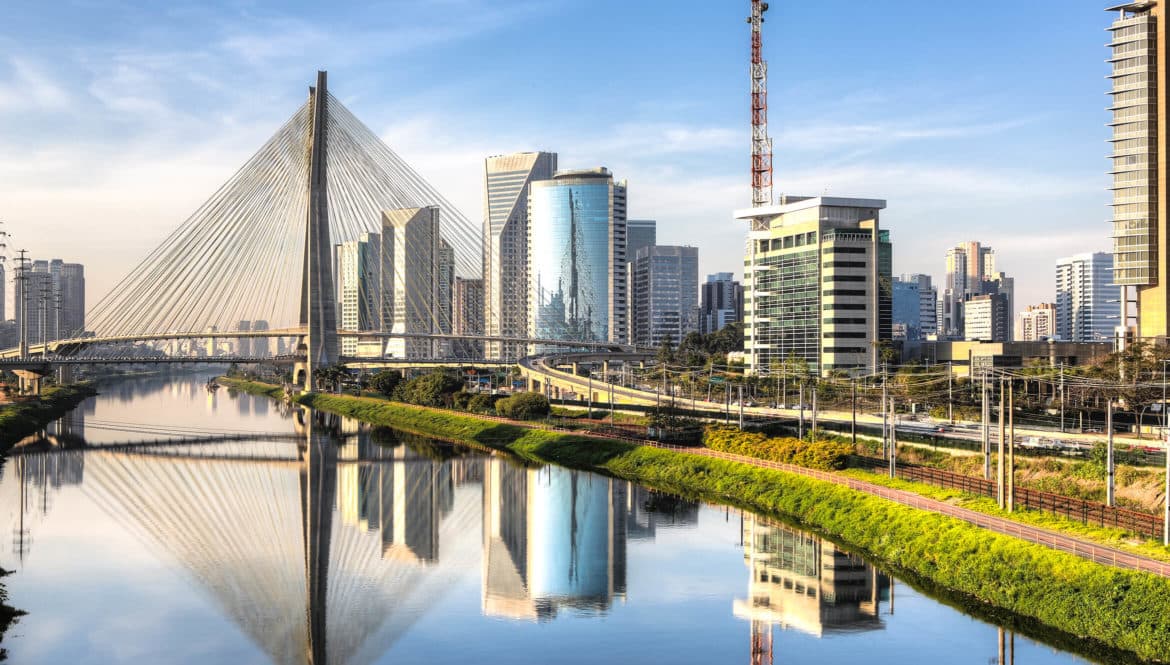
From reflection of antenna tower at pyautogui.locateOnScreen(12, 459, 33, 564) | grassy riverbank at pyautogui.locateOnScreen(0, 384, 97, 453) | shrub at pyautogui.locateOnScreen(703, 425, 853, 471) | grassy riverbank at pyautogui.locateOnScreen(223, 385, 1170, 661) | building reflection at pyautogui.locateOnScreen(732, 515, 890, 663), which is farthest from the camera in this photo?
grassy riverbank at pyautogui.locateOnScreen(0, 384, 97, 453)

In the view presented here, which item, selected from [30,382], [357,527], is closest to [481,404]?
[357,527]

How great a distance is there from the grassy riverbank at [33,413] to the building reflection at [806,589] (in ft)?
169

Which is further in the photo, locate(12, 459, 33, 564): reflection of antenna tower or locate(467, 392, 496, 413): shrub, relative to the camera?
locate(467, 392, 496, 413): shrub

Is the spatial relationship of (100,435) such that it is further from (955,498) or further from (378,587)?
(955,498)

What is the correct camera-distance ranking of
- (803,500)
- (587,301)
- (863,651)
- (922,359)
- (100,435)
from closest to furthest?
(863,651) → (803,500) → (100,435) → (922,359) → (587,301)

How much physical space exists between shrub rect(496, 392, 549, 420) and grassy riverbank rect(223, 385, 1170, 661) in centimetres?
1260

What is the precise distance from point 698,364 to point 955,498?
79.6 metres

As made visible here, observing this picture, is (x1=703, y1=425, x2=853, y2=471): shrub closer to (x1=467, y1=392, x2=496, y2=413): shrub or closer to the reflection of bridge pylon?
the reflection of bridge pylon

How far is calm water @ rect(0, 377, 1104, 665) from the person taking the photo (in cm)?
2717

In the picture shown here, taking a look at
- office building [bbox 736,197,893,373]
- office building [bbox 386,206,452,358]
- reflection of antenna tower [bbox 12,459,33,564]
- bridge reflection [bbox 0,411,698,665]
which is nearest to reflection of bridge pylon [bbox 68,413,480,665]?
bridge reflection [bbox 0,411,698,665]

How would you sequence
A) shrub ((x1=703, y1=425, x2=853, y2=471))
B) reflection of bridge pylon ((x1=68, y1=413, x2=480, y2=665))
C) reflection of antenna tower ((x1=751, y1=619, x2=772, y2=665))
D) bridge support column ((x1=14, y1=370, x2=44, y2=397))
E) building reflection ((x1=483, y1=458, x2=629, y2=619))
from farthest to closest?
bridge support column ((x1=14, y1=370, x2=44, y2=397))
shrub ((x1=703, y1=425, x2=853, y2=471))
building reflection ((x1=483, y1=458, x2=629, y2=619))
reflection of bridge pylon ((x1=68, y1=413, x2=480, y2=665))
reflection of antenna tower ((x1=751, y1=619, x2=772, y2=665))

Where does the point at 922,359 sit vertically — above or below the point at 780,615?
above

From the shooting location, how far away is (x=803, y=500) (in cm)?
4297

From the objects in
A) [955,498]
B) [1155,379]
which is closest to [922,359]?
[1155,379]
